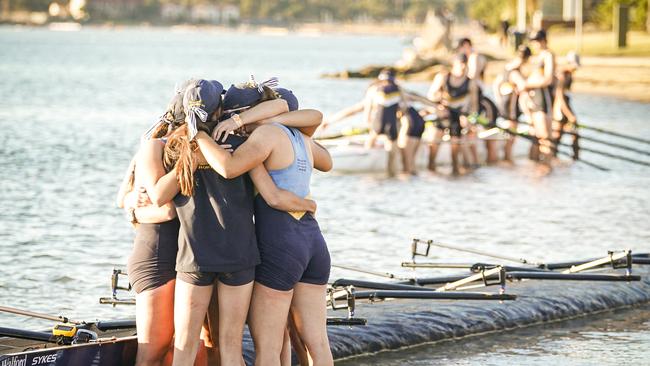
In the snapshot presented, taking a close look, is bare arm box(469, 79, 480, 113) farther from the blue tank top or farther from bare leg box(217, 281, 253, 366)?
bare leg box(217, 281, 253, 366)

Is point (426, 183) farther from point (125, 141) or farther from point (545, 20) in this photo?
point (545, 20)

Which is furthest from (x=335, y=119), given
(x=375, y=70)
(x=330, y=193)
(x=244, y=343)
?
(x=375, y=70)

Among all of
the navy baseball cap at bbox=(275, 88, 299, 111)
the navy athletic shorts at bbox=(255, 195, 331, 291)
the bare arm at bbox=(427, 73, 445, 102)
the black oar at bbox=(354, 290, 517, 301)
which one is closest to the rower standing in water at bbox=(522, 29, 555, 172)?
the bare arm at bbox=(427, 73, 445, 102)

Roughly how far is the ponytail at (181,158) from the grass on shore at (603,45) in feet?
158

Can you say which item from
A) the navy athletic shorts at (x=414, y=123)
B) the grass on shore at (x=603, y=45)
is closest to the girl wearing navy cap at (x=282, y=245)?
the navy athletic shorts at (x=414, y=123)

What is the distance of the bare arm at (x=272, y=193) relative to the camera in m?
6.59

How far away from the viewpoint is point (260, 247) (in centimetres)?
665

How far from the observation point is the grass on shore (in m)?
55.8

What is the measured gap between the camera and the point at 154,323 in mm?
6703

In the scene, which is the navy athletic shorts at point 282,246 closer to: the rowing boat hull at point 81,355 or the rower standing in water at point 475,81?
the rowing boat hull at point 81,355

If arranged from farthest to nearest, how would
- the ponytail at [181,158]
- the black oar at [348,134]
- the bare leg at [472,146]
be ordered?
the bare leg at [472,146]
the black oar at [348,134]
the ponytail at [181,158]

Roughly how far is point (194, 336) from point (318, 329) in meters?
0.69

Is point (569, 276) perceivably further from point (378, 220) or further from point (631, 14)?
point (631, 14)

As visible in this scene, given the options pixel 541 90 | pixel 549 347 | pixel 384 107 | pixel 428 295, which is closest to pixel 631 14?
pixel 541 90
